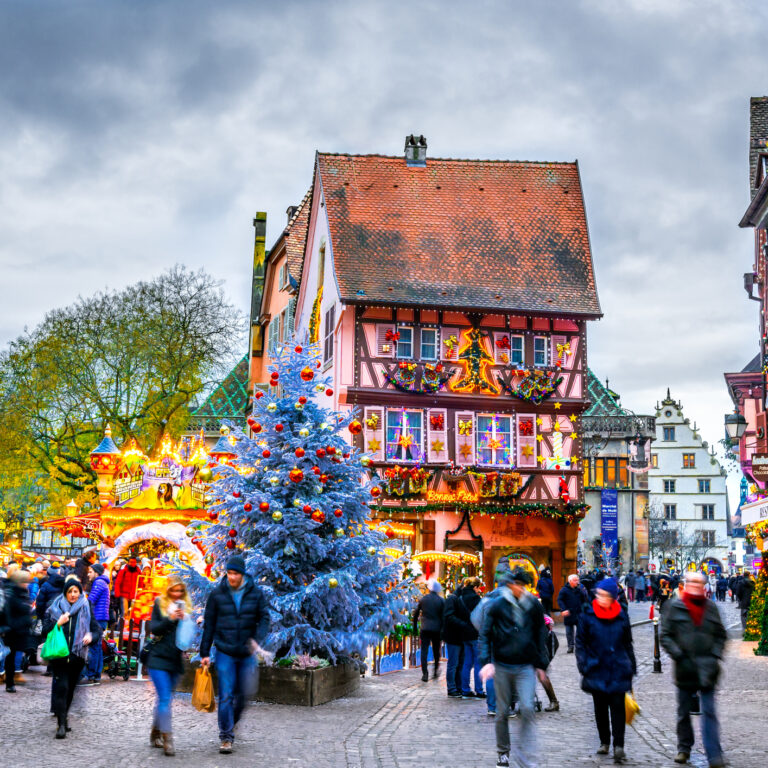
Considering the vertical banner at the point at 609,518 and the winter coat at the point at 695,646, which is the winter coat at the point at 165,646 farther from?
the vertical banner at the point at 609,518

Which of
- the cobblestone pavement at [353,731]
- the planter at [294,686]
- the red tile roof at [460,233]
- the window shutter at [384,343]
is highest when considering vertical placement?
the red tile roof at [460,233]

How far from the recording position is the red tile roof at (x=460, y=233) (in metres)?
37.2

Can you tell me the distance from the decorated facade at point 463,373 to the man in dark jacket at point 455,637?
1849cm

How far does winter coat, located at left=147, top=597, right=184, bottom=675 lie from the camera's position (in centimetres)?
1069

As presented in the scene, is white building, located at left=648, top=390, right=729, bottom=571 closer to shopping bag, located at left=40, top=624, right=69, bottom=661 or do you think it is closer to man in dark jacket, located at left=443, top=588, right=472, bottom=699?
man in dark jacket, located at left=443, top=588, right=472, bottom=699

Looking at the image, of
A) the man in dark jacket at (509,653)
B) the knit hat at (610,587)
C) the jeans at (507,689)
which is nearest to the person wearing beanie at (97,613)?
the man in dark jacket at (509,653)

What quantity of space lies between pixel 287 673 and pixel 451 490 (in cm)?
2179

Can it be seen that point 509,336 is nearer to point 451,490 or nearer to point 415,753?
point 451,490

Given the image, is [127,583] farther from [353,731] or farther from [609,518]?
[609,518]

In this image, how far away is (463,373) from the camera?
36.9 meters

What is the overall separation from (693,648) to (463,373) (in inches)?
1062

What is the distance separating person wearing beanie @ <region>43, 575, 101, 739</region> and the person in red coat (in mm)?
6832

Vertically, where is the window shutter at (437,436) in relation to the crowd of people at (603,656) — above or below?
above

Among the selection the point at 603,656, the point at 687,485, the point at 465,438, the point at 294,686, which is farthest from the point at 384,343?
the point at 687,485
